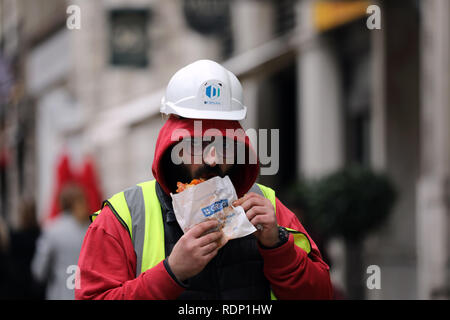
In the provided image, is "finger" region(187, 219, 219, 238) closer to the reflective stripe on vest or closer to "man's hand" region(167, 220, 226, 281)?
"man's hand" region(167, 220, 226, 281)

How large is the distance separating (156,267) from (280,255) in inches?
13.3

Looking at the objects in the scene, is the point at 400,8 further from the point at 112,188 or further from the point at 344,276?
the point at 112,188

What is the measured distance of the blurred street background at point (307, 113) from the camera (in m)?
8.03

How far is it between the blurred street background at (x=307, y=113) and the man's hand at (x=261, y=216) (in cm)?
78

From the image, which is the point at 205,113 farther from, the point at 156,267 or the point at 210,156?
the point at 156,267

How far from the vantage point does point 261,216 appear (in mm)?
2115

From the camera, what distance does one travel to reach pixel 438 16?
26.9ft

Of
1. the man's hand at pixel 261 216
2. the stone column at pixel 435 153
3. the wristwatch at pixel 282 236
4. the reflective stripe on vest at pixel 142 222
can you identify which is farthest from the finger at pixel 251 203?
the stone column at pixel 435 153

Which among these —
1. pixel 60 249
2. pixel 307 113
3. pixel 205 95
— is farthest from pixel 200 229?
pixel 307 113

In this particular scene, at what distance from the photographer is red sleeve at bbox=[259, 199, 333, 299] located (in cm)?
216

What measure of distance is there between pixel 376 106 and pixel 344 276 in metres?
2.95

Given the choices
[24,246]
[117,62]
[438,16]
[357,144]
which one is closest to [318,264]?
[24,246]

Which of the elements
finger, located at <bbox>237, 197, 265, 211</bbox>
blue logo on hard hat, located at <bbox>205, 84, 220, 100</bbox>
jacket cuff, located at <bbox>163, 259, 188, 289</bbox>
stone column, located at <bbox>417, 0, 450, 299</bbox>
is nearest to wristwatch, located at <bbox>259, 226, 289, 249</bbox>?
finger, located at <bbox>237, 197, 265, 211</bbox>

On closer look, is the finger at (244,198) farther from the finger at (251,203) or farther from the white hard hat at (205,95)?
the white hard hat at (205,95)
